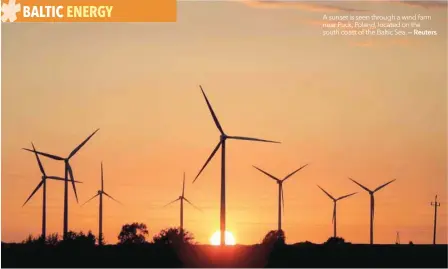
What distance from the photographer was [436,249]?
17975 centimetres

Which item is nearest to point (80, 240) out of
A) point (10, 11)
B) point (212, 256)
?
point (212, 256)

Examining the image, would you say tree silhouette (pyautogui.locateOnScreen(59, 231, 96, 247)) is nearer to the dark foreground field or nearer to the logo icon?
the dark foreground field

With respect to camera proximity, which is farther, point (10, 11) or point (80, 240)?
point (80, 240)

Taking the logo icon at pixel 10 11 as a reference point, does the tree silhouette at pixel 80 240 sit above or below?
below

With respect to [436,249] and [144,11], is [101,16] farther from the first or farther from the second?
[436,249]

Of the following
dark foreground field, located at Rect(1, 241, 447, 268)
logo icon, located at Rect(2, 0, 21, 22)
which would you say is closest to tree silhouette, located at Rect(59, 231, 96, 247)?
dark foreground field, located at Rect(1, 241, 447, 268)

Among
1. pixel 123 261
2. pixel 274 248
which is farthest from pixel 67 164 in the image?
pixel 274 248

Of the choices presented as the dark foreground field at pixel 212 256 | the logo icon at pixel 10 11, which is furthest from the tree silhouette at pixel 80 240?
the logo icon at pixel 10 11

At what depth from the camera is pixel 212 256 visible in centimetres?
15362

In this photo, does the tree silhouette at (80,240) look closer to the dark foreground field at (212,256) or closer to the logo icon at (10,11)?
the dark foreground field at (212,256)

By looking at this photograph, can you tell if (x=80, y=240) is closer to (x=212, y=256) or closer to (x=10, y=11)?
(x=212, y=256)

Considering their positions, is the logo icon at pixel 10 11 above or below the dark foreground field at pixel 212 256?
above

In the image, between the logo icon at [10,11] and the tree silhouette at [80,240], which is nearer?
the logo icon at [10,11]

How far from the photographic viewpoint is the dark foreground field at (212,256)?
480 ft
